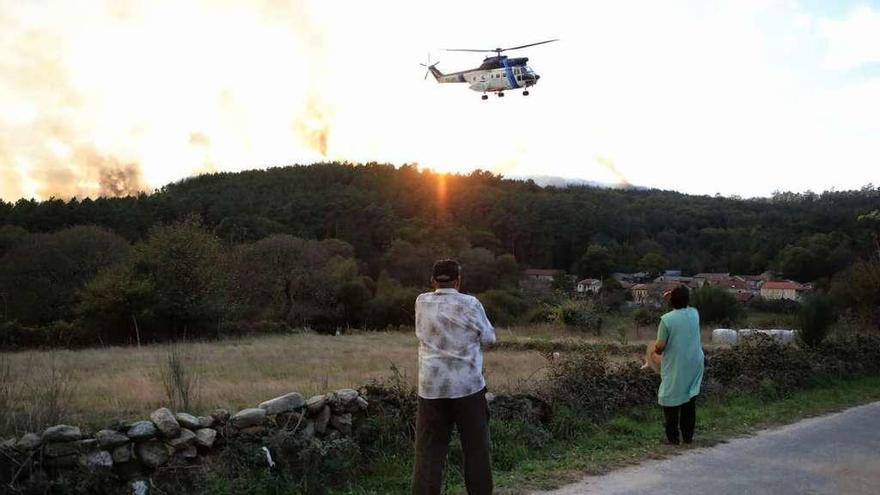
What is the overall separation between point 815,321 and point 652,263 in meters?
59.5

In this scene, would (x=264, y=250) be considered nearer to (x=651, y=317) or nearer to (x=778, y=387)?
(x=651, y=317)

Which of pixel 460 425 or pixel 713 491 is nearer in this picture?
pixel 460 425

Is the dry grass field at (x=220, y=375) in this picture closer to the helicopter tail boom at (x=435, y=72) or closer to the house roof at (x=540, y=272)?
the helicopter tail boom at (x=435, y=72)

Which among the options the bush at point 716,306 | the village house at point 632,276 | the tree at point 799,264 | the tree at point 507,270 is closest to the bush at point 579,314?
the bush at point 716,306

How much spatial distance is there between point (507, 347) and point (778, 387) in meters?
12.6

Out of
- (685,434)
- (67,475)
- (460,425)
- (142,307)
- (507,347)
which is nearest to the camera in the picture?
(460,425)

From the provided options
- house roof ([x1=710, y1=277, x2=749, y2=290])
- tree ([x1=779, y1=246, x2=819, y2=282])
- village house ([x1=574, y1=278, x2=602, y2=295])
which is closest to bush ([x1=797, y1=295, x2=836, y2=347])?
Answer: village house ([x1=574, y1=278, x2=602, y2=295])

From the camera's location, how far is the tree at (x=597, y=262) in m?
73.4

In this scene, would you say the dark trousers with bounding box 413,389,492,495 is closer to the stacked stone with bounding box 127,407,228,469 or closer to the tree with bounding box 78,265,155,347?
the stacked stone with bounding box 127,407,228,469

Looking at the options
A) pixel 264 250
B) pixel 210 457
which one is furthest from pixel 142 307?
pixel 210 457

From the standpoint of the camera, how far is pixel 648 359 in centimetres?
829

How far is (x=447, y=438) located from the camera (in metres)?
5.19

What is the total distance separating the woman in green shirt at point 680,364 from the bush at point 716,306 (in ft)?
91.7

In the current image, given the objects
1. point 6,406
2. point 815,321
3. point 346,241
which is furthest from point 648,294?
point 6,406
